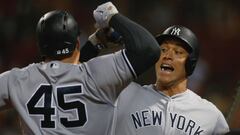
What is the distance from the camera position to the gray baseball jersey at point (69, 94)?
97.3 inches

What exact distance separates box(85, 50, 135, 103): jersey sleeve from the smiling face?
29.8 inches

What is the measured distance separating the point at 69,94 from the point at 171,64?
35.0 inches

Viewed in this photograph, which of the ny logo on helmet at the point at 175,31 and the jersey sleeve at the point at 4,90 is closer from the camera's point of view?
the jersey sleeve at the point at 4,90

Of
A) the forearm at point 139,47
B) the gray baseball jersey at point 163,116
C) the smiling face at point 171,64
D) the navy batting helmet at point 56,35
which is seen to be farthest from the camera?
the smiling face at point 171,64

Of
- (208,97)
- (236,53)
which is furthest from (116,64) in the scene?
(236,53)

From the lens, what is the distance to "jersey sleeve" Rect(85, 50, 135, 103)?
245cm

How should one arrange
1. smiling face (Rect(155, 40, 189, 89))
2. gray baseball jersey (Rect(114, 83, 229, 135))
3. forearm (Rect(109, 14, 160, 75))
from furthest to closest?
1. smiling face (Rect(155, 40, 189, 89))
2. gray baseball jersey (Rect(114, 83, 229, 135))
3. forearm (Rect(109, 14, 160, 75))

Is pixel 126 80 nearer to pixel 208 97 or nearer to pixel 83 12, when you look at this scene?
pixel 208 97

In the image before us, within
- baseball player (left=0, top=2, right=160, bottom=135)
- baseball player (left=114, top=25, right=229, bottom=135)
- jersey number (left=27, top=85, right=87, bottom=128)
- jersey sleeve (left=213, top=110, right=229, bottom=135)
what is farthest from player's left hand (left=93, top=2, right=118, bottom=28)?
jersey sleeve (left=213, top=110, right=229, bottom=135)

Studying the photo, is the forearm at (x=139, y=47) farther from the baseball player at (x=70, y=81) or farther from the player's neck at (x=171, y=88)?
the player's neck at (x=171, y=88)

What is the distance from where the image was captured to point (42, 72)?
2.56m

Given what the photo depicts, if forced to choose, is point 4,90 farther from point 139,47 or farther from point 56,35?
point 139,47

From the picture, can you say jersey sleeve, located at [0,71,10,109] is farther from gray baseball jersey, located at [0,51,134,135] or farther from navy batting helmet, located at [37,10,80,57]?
navy batting helmet, located at [37,10,80,57]

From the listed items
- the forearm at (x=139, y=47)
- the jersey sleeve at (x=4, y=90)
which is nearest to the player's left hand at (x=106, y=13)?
the forearm at (x=139, y=47)
